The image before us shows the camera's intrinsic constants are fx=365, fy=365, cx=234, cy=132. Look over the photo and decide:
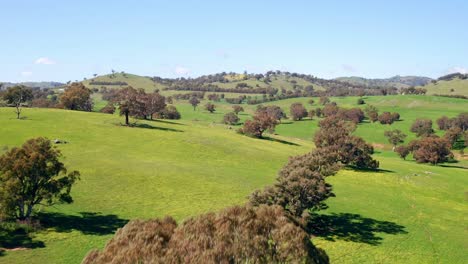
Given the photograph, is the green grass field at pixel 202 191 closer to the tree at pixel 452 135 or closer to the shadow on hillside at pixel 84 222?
the shadow on hillside at pixel 84 222

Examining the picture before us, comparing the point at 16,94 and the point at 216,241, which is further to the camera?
the point at 16,94

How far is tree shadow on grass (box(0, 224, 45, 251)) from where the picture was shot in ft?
122

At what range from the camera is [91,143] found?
290 feet

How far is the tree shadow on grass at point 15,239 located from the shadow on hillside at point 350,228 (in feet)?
108

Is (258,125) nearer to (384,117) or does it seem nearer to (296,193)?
(296,193)

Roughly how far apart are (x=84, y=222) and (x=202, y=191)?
812 inches

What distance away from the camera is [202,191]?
60938 millimetres

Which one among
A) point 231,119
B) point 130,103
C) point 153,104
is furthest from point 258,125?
point 231,119

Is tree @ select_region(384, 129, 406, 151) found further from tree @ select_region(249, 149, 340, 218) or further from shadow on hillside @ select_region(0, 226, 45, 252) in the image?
shadow on hillside @ select_region(0, 226, 45, 252)

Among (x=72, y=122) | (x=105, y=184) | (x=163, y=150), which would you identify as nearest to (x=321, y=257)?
(x=105, y=184)

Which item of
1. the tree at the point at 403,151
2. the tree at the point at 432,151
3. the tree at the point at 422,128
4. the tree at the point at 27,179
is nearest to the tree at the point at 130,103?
the tree at the point at 27,179

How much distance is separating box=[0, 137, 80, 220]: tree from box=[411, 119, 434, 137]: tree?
145520mm

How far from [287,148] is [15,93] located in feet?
330

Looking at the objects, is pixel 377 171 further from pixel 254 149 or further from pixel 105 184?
pixel 105 184
